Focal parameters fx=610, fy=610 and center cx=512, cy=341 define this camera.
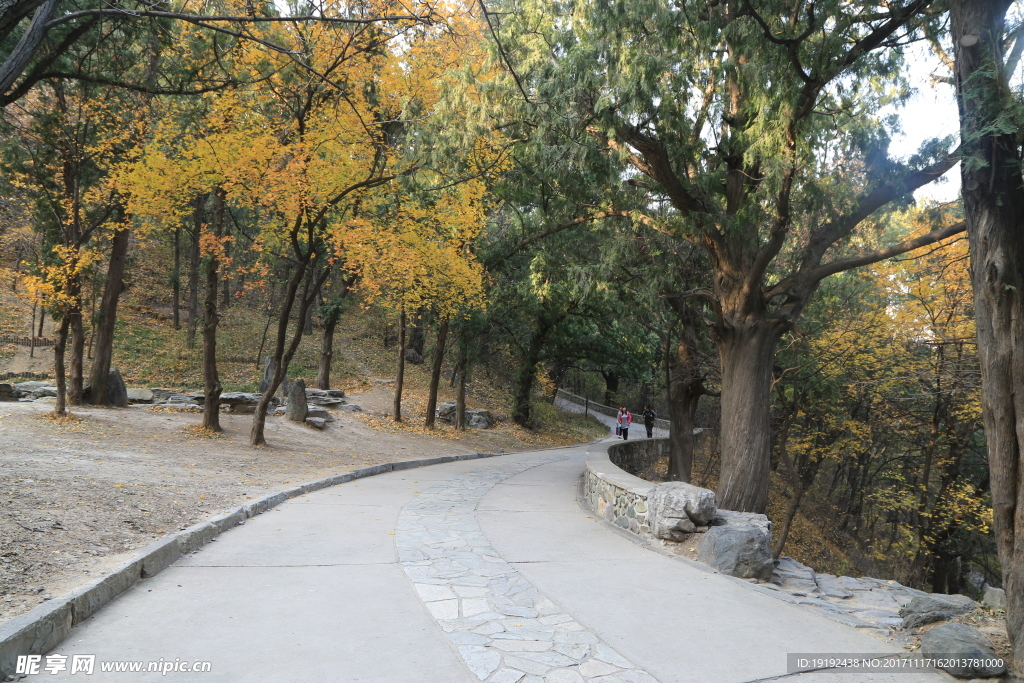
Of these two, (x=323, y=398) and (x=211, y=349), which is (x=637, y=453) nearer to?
(x=323, y=398)

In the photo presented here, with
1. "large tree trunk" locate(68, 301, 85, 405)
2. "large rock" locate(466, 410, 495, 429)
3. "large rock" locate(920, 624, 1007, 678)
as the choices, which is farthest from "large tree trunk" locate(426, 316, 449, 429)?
"large rock" locate(920, 624, 1007, 678)

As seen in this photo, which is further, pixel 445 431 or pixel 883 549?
pixel 883 549

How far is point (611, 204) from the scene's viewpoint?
11.7 m

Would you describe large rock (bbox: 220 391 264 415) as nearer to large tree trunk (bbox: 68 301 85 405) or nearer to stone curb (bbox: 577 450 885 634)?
large tree trunk (bbox: 68 301 85 405)

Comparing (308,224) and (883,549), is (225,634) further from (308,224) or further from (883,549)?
(883,549)

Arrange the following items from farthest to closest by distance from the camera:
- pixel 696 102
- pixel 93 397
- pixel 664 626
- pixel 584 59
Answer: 1. pixel 93 397
2. pixel 696 102
3. pixel 584 59
4. pixel 664 626

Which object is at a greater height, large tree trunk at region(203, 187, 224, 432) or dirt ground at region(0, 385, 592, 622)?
large tree trunk at region(203, 187, 224, 432)

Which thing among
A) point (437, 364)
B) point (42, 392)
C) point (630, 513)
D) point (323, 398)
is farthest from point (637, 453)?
point (42, 392)

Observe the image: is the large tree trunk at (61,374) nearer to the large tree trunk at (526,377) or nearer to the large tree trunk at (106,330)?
the large tree trunk at (106,330)

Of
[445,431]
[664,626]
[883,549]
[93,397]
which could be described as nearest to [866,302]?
[883,549]

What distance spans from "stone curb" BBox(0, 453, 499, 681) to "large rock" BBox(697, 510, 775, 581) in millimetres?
5487

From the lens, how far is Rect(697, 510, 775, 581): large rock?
6.66 meters

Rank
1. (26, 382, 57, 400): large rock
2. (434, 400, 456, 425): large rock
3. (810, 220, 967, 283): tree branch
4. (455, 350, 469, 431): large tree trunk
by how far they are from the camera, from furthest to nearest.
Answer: (434, 400, 456, 425): large rock, (455, 350, 469, 431): large tree trunk, (26, 382, 57, 400): large rock, (810, 220, 967, 283): tree branch

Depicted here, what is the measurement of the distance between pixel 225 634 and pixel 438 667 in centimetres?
149
